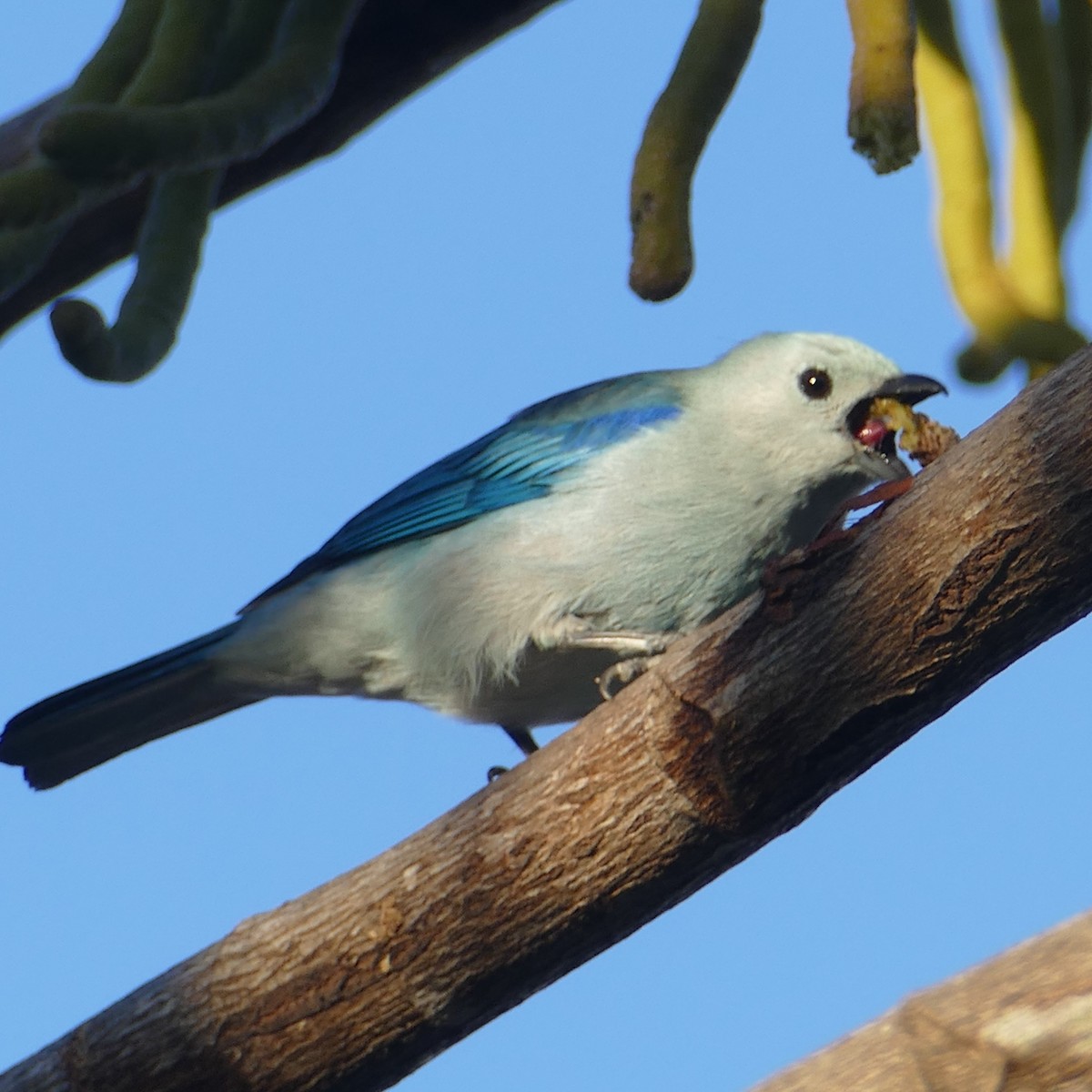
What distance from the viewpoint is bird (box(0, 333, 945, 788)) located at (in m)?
4.82

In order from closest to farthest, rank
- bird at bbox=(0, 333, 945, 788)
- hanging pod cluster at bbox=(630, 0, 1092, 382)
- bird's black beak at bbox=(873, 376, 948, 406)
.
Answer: hanging pod cluster at bbox=(630, 0, 1092, 382) < bird at bbox=(0, 333, 945, 788) < bird's black beak at bbox=(873, 376, 948, 406)

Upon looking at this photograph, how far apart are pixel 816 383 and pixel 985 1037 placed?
8.37 feet

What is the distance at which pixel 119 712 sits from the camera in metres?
5.30

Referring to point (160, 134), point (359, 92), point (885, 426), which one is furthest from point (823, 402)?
point (160, 134)

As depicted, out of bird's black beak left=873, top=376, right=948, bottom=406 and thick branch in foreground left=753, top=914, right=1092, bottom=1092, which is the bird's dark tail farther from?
thick branch in foreground left=753, top=914, right=1092, bottom=1092

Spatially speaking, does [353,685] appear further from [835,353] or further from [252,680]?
[835,353]

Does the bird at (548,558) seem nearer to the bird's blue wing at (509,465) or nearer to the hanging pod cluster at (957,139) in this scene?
the bird's blue wing at (509,465)

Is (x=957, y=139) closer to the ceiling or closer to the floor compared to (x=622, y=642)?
closer to the ceiling

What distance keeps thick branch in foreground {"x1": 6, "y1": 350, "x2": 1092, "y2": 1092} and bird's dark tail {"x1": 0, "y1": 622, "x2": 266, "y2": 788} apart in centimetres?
177

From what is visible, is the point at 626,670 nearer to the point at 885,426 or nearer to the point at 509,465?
the point at 509,465

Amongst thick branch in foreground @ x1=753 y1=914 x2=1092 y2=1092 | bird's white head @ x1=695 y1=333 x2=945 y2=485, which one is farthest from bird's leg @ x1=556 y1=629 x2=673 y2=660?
thick branch in foreground @ x1=753 y1=914 x2=1092 y2=1092

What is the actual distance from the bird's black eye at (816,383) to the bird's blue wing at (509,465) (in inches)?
15.0

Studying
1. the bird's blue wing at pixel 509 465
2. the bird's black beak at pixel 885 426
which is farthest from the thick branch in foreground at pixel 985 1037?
the bird's blue wing at pixel 509 465

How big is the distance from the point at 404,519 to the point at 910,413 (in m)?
1.52
